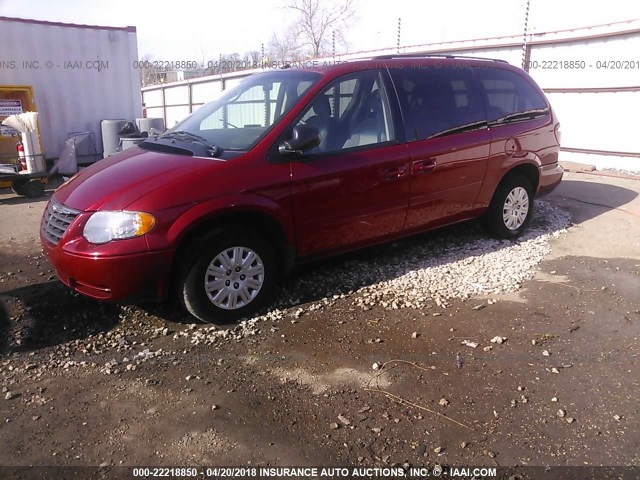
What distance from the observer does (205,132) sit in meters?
4.40

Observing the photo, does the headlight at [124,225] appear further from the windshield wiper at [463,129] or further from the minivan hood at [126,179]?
the windshield wiper at [463,129]

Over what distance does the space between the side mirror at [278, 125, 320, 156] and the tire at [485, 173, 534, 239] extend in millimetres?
2543

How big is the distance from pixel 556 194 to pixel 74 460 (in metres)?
7.61

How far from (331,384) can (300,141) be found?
1776mm

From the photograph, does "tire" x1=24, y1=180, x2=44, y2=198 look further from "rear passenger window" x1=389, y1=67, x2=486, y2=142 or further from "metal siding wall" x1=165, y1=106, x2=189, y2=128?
"metal siding wall" x1=165, y1=106, x2=189, y2=128

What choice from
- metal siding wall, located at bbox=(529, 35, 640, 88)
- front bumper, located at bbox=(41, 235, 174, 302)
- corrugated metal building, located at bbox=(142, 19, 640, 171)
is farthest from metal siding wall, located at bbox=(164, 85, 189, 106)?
front bumper, located at bbox=(41, 235, 174, 302)

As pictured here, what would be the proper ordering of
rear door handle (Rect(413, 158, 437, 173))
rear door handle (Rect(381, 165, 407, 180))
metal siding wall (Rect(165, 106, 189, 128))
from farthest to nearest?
metal siding wall (Rect(165, 106, 189, 128))
rear door handle (Rect(413, 158, 437, 173))
rear door handle (Rect(381, 165, 407, 180))

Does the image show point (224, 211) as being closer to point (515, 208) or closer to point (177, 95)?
point (515, 208)

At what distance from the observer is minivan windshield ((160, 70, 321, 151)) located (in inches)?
161

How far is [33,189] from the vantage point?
8.47 m

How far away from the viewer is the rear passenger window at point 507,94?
210 inches

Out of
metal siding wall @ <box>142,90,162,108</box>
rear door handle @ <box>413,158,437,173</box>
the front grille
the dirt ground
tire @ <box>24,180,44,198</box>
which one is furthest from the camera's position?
metal siding wall @ <box>142,90,162,108</box>

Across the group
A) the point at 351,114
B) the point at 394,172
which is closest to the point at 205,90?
the point at 351,114

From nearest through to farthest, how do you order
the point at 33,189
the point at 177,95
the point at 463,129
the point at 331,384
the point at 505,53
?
the point at 331,384, the point at 463,129, the point at 33,189, the point at 505,53, the point at 177,95
